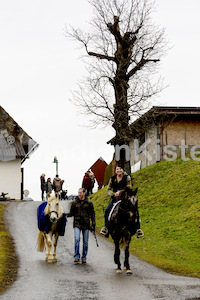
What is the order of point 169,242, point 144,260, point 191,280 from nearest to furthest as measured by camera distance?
point 191,280
point 144,260
point 169,242

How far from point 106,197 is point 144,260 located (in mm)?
17255

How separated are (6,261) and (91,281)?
442 centimetres

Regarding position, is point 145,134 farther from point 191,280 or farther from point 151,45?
point 191,280

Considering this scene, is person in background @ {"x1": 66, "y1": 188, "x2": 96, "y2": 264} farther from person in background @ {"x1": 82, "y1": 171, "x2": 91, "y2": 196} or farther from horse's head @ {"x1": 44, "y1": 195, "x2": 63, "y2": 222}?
person in background @ {"x1": 82, "y1": 171, "x2": 91, "y2": 196}

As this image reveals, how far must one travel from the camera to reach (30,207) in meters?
33.7

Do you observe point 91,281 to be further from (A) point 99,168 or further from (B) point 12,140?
(A) point 99,168

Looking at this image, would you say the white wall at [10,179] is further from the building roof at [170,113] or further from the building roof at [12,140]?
the building roof at [170,113]

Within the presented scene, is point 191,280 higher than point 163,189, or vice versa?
point 163,189

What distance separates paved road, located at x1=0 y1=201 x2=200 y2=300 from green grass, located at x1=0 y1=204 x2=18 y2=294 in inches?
8.3

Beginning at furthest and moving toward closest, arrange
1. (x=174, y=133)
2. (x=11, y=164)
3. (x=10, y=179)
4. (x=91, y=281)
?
1. (x=11, y=164)
2. (x=10, y=179)
3. (x=174, y=133)
4. (x=91, y=281)

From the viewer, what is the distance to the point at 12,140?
46.6m

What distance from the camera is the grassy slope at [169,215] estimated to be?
18.4 metres

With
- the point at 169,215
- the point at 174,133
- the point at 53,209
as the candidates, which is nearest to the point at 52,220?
the point at 53,209

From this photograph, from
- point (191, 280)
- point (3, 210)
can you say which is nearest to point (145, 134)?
point (3, 210)
